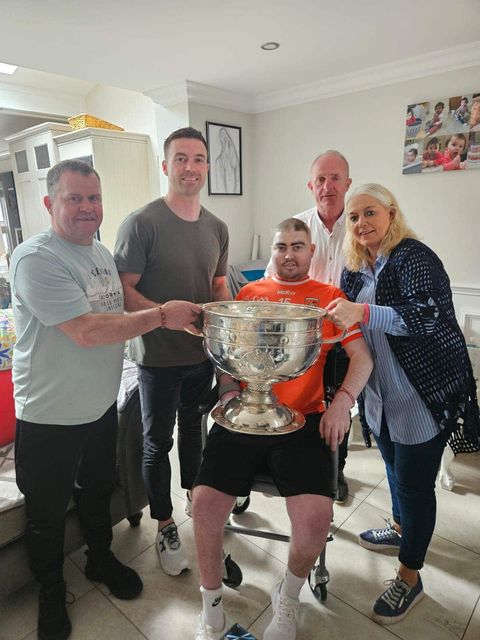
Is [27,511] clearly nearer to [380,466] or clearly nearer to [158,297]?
[158,297]

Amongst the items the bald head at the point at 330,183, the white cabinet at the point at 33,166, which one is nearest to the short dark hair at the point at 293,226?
the bald head at the point at 330,183

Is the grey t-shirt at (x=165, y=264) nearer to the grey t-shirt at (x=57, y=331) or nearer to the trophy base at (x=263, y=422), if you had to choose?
the grey t-shirt at (x=57, y=331)

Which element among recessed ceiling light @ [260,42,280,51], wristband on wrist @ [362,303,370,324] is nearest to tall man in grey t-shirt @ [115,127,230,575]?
wristband on wrist @ [362,303,370,324]

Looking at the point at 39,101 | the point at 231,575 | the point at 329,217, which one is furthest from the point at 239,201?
the point at 231,575

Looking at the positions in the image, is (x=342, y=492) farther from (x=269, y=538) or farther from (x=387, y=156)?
(x=387, y=156)

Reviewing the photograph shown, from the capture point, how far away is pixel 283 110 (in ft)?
11.1

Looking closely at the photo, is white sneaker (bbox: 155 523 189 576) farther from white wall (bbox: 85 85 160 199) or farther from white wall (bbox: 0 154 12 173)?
white wall (bbox: 0 154 12 173)

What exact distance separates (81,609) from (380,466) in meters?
1.59

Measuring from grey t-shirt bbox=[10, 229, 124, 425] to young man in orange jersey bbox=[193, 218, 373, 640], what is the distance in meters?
0.44

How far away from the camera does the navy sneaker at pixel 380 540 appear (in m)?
1.66

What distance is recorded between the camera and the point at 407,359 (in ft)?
4.05

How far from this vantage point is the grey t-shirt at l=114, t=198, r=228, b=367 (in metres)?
1.39

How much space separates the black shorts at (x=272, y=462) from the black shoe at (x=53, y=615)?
0.61 metres

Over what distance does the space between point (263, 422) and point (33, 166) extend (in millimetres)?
4293
